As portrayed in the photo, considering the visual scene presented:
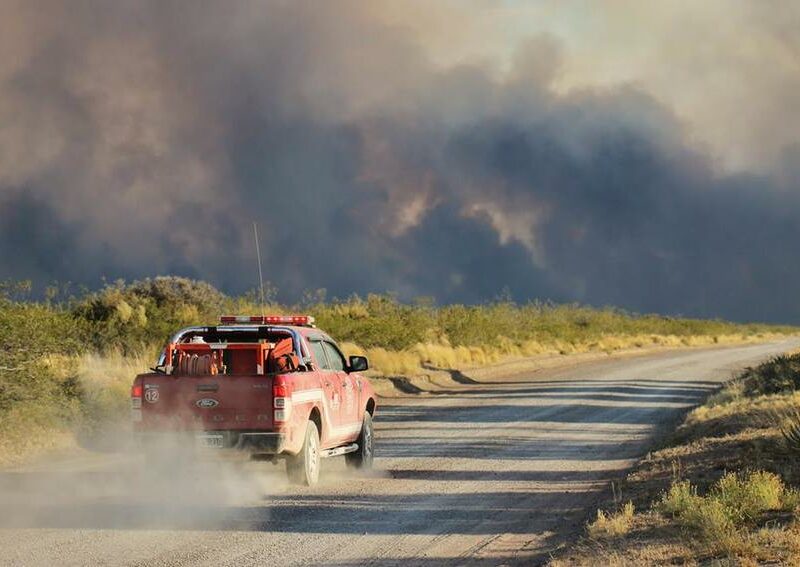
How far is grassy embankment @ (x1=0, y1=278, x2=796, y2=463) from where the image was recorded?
16.3 meters

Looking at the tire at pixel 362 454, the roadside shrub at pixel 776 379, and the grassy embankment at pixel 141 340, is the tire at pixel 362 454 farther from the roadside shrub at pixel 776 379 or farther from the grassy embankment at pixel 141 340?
the roadside shrub at pixel 776 379

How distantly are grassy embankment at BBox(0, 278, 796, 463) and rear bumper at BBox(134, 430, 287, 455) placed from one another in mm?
4197

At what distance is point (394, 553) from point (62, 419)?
31.9 ft

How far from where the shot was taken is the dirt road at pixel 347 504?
9180 millimetres

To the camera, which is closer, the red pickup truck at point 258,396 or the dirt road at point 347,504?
the dirt road at point 347,504

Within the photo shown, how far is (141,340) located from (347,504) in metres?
15.3

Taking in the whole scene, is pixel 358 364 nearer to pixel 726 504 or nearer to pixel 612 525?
pixel 612 525

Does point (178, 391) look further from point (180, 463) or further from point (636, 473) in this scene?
point (636, 473)

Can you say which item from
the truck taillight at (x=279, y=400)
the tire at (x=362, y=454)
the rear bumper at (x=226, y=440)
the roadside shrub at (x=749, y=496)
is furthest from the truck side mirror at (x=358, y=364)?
the roadside shrub at (x=749, y=496)

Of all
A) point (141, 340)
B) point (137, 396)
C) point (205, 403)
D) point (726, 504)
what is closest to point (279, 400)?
point (205, 403)

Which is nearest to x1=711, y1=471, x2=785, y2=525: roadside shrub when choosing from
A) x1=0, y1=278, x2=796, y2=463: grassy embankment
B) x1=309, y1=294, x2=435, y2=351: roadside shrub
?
x1=0, y1=278, x2=796, y2=463: grassy embankment

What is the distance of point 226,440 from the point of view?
11898 millimetres

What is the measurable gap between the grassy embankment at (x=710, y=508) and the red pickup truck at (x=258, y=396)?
3.50 metres

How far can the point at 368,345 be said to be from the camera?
35656 mm
